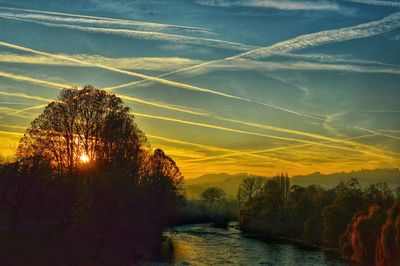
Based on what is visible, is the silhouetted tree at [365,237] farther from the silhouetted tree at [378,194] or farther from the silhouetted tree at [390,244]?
the silhouetted tree at [378,194]

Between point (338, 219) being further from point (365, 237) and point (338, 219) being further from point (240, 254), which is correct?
point (240, 254)

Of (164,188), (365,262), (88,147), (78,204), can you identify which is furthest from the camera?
(164,188)

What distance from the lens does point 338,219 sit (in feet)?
375

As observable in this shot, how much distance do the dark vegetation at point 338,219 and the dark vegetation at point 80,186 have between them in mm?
36645

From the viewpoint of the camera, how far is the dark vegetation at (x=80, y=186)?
6381 centimetres

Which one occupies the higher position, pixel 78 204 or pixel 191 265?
pixel 78 204

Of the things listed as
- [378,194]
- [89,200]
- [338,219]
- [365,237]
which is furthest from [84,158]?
[378,194]

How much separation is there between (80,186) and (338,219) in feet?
212

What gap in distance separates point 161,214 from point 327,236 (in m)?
38.0

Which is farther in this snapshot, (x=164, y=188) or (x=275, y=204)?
(x=275, y=204)

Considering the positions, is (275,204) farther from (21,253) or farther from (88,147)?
(21,253)

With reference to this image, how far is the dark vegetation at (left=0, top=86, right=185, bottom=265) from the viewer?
2512 inches

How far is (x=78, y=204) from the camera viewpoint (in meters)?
64.0

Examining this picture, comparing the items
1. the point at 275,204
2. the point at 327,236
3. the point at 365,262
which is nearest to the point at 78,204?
the point at 365,262
